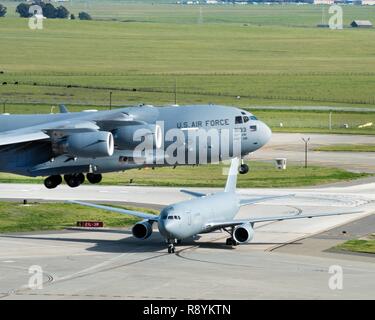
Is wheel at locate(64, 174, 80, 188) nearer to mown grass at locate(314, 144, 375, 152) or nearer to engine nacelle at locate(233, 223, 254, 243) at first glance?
engine nacelle at locate(233, 223, 254, 243)

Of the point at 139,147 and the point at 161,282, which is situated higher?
the point at 139,147

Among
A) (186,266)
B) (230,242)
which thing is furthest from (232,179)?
(186,266)

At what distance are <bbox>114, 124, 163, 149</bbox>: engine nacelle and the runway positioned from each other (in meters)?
6.89

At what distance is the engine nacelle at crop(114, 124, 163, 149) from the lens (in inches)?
3821

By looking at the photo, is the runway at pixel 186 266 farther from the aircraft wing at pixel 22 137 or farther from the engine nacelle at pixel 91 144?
the aircraft wing at pixel 22 137

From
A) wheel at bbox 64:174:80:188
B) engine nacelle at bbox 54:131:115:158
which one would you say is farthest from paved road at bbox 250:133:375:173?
engine nacelle at bbox 54:131:115:158

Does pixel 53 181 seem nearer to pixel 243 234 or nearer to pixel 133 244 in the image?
pixel 133 244

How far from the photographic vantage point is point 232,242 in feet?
305

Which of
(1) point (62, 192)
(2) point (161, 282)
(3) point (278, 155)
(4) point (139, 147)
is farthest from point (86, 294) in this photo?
(3) point (278, 155)

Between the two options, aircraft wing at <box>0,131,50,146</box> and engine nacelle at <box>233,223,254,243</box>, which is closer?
engine nacelle at <box>233,223,254,243</box>

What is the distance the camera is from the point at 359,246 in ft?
300

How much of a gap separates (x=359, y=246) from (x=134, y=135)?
62.0ft
